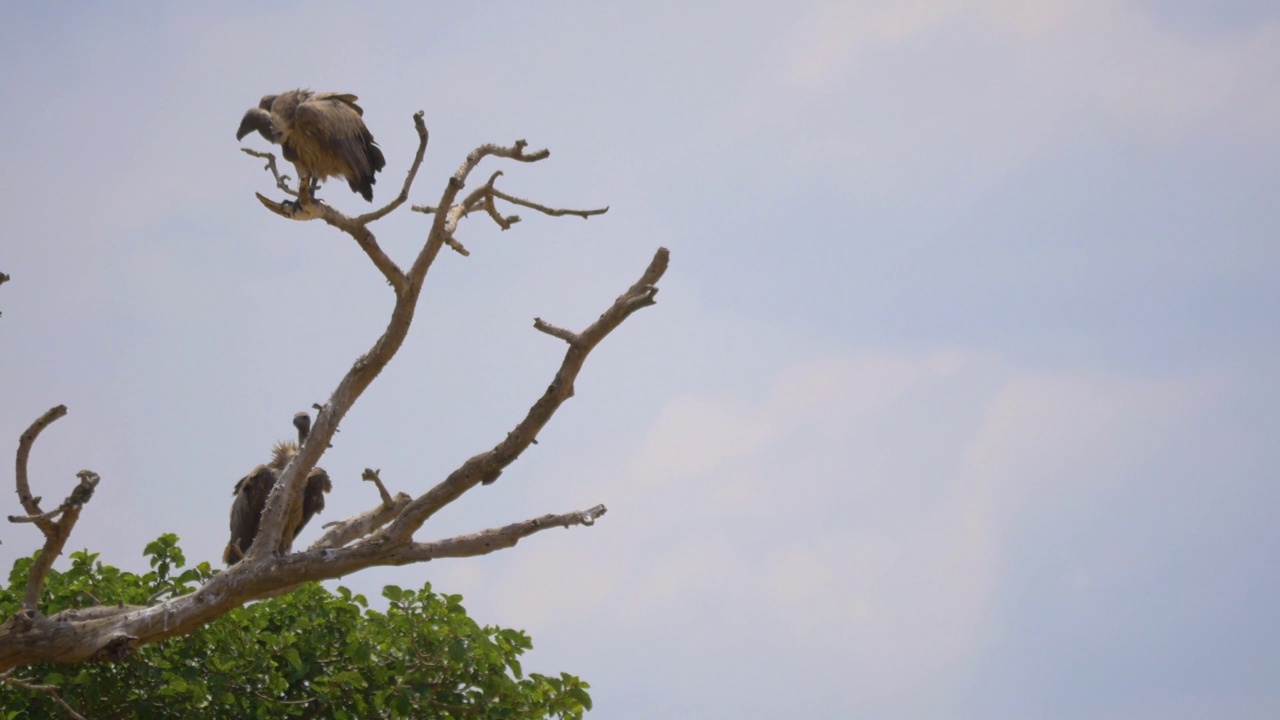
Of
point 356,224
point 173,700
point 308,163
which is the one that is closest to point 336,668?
point 173,700

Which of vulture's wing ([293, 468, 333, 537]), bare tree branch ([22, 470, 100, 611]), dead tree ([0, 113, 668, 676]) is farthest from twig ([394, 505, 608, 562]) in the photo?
vulture's wing ([293, 468, 333, 537])

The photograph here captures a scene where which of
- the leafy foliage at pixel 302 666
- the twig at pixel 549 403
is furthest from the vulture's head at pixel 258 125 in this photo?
the twig at pixel 549 403

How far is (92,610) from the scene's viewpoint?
6.91m

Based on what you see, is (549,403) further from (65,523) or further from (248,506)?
(248,506)

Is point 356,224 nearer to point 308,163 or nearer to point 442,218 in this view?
point 442,218

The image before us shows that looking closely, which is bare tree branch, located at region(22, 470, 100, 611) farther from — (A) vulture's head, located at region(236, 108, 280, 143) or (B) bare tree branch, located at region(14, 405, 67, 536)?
(A) vulture's head, located at region(236, 108, 280, 143)

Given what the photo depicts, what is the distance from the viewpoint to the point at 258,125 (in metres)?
9.88

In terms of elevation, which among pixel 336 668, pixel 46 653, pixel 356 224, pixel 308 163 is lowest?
pixel 46 653

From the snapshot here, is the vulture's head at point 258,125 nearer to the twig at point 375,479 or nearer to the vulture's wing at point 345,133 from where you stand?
the vulture's wing at point 345,133

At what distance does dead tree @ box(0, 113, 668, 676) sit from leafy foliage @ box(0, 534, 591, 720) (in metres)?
1.18

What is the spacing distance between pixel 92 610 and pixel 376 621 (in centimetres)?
220

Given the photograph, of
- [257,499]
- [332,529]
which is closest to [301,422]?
[257,499]

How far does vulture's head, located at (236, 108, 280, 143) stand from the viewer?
32.3 ft

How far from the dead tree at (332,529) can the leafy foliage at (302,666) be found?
1.18 meters
